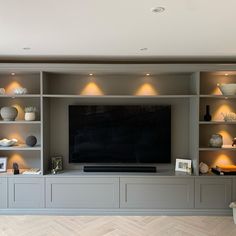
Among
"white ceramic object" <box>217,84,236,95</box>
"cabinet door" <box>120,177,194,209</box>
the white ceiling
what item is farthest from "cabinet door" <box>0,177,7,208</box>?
"white ceramic object" <box>217,84,236,95</box>

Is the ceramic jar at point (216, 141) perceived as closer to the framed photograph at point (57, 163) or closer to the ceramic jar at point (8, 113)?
the framed photograph at point (57, 163)

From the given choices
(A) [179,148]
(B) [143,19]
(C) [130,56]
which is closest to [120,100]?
(C) [130,56]

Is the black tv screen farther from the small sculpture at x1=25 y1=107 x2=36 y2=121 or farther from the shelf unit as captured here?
the small sculpture at x1=25 y1=107 x2=36 y2=121

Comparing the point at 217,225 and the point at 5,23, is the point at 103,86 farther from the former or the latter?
the point at 217,225

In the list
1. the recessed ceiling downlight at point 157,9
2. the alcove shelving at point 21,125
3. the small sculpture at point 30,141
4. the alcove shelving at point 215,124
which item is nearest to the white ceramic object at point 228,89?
the alcove shelving at point 215,124

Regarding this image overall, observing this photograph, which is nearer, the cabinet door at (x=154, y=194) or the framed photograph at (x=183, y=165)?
the cabinet door at (x=154, y=194)

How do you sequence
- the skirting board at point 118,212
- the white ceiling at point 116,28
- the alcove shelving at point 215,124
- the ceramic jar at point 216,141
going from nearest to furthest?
the white ceiling at point 116,28, the skirting board at point 118,212, the ceramic jar at point 216,141, the alcove shelving at point 215,124

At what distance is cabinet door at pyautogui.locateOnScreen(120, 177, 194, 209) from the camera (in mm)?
4090

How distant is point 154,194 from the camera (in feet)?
13.4

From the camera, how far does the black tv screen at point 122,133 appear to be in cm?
436

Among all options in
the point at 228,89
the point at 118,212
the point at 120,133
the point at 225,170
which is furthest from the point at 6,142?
the point at 228,89

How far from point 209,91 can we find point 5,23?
3.24 metres

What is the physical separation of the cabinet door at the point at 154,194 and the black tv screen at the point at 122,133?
0.40 metres

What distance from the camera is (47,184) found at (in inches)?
161
